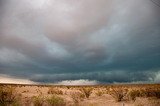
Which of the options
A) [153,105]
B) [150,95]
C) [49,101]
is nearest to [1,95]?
[49,101]

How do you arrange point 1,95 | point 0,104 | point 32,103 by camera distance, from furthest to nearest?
1. point 1,95
2. point 32,103
3. point 0,104

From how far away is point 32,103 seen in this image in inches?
862

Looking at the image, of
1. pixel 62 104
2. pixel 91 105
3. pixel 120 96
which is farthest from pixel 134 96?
pixel 62 104

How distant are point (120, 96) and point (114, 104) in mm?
2790

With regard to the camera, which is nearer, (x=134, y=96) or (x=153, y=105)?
(x=153, y=105)

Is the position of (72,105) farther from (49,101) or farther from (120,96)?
(120,96)

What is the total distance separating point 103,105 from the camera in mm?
21922

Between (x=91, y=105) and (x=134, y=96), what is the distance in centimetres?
693

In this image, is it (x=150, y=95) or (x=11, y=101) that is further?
(x=150, y=95)

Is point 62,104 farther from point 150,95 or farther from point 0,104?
point 150,95

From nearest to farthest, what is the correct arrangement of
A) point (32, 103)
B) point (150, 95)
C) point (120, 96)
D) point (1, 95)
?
point (32, 103)
point (1, 95)
point (120, 96)
point (150, 95)

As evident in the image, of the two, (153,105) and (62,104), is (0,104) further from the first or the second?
(153,105)

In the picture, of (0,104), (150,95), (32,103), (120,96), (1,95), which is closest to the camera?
(0,104)

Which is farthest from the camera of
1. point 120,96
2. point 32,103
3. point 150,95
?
point 150,95
